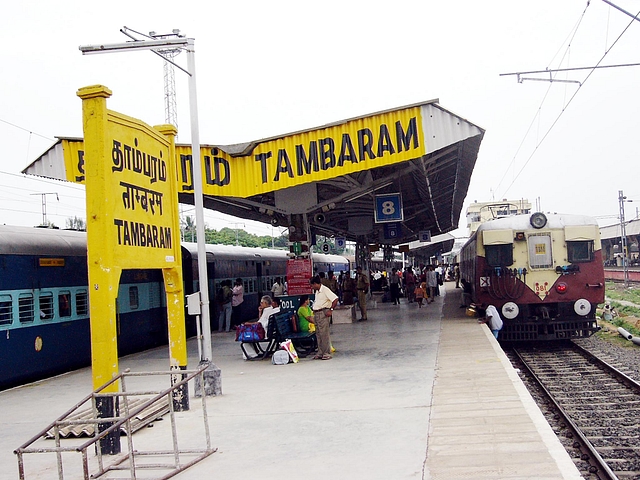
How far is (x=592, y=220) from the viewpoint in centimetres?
1606

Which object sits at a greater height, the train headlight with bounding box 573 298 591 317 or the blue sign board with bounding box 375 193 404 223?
the blue sign board with bounding box 375 193 404 223

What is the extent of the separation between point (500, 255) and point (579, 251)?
1.74 m

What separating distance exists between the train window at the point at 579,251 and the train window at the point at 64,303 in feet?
35.6

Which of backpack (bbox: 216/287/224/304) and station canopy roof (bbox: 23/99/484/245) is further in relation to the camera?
backpack (bbox: 216/287/224/304)

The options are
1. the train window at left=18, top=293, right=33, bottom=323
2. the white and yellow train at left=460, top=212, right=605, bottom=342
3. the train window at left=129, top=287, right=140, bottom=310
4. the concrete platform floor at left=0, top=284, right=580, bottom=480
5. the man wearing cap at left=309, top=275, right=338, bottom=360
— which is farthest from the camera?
the train window at left=129, top=287, right=140, bottom=310

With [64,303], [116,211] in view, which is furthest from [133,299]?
[116,211]

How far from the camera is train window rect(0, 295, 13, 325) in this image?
37.6 ft

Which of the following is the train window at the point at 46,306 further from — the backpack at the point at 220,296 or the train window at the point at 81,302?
the backpack at the point at 220,296

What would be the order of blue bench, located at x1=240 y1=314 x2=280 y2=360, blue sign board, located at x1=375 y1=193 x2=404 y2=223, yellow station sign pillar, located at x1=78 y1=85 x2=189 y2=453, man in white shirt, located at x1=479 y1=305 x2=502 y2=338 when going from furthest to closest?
blue sign board, located at x1=375 y1=193 x2=404 y2=223 < man in white shirt, located at x1=479 y1=305 x2=502 y2=338 < blue bench, located at x1=240 y1=314 x2=280 y2=360 < yellow station sign pillar, located at x1=78 y1=85 x2=189 y2=453

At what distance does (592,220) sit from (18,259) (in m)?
12.3

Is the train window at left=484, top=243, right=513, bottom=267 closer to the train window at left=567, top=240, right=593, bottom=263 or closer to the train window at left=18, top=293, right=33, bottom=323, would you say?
the train window at left=567, top=240, right=593, bottom=263

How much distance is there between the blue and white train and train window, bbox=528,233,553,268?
915 centimetres

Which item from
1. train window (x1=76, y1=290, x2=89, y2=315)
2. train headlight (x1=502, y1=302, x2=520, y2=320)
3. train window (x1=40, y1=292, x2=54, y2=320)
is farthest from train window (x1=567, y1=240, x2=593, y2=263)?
train window (x1=40, y1=292, x2=54, y2=320)

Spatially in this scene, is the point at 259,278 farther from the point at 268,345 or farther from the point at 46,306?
the point at 46,306
